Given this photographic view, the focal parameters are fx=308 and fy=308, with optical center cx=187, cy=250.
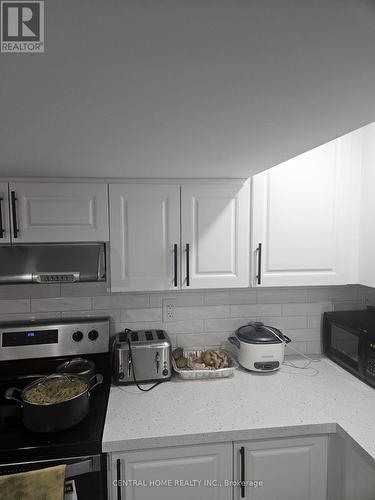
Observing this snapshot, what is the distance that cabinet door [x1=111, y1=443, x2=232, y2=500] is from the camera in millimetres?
1309

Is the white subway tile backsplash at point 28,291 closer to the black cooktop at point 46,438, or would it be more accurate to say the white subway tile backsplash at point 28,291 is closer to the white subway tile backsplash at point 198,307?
the white subway tile backsplash at point 198,307

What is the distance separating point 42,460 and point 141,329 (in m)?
0.88

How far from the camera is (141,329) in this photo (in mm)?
1979

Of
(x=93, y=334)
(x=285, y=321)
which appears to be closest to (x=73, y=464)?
(x=93, y=334)

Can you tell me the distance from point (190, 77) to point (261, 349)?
1.61m

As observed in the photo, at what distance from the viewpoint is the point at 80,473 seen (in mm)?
1231

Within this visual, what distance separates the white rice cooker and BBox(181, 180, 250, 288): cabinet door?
0.35 meters

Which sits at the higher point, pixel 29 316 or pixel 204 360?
pixel 29 316

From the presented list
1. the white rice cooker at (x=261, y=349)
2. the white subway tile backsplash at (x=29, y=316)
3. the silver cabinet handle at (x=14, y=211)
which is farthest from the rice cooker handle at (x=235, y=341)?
the silver cabinet handle at (x=14, y=211)

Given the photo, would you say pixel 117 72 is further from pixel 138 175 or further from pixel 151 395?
pixel 151 395

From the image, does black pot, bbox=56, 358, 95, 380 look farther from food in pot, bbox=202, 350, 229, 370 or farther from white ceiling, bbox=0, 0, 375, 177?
white ceiling, bbox=0, 0, 375, 177

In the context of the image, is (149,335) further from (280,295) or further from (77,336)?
(280,295)

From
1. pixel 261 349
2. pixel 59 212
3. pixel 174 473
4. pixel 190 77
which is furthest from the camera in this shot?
pixel 261 349

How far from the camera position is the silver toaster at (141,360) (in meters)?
1.69
